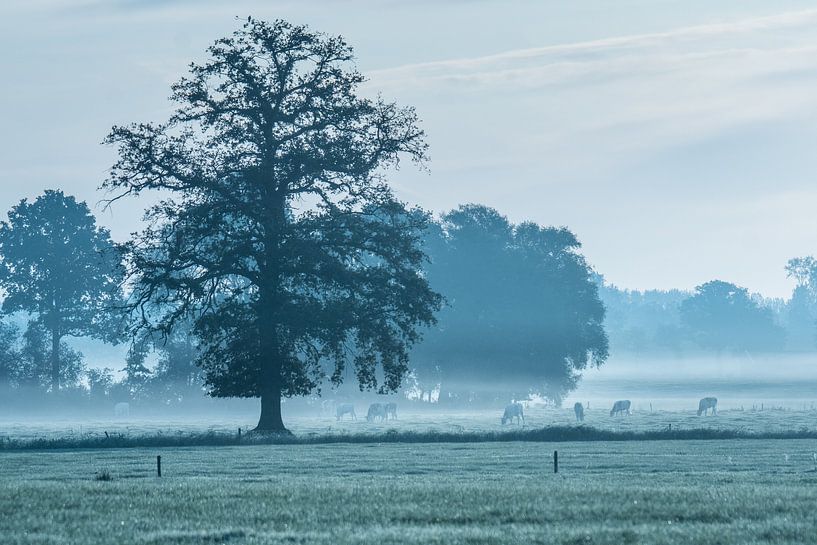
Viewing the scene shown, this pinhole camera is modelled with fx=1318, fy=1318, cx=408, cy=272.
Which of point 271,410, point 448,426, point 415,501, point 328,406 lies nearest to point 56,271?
point 328,406

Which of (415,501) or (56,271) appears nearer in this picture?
(415,501)

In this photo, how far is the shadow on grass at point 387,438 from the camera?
171 feet

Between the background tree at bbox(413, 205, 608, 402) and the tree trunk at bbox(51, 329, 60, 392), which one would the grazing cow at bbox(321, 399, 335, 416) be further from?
the tree trunk at bbox(51, 329, 60, 392)

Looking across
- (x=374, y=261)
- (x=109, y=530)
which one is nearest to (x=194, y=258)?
(x=109, y=530)

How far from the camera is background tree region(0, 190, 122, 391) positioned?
349 feet

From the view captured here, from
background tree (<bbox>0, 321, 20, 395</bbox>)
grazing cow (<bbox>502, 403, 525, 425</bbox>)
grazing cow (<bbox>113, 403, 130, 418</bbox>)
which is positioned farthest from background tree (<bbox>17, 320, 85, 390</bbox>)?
grazing cow (<bbox>502, 403, 525, 425</bbox>)

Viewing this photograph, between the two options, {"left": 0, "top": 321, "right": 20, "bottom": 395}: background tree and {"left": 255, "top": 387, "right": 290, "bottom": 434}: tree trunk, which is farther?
{"left": 0, "top": 321, "right": 20, "bottom": 395}: background tree

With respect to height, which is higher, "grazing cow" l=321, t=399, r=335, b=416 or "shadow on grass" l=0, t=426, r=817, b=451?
"grazing cow" l=321, t=399, r=335, b=416

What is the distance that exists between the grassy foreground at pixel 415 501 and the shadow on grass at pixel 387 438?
946cm

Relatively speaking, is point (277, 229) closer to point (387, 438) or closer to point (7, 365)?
point (387, 438)

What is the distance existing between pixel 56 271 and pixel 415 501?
276 ft

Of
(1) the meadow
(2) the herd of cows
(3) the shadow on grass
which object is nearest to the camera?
(3) the shadow on grass

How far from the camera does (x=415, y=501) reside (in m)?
27.4

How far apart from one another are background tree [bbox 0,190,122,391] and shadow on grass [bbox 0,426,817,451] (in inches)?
2054
